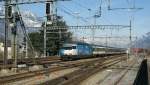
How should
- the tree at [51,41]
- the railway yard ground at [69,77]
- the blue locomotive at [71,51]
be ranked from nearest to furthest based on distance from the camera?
the railway yard ground at [69,77] → the blue locomotive at [71,51] → the tree at [51,41]

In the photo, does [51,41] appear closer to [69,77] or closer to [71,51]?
[71,51]

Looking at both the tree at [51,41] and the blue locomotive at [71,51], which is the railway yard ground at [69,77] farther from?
the tree at [51,41]

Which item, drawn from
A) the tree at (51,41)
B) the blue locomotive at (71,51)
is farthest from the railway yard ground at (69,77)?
the tree at (51,41)

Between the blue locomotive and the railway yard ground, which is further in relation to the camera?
the blue locomotive

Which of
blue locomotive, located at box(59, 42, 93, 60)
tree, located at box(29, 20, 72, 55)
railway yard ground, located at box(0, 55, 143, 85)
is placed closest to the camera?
railway yard ground, located at box(0, 55, 143, 85)

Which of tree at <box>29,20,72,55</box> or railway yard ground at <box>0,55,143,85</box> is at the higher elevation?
tree at <box>29,20,72,55</box>

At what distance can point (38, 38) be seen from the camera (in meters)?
99.1

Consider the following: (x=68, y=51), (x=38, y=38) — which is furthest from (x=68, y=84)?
(x=38, y=38)

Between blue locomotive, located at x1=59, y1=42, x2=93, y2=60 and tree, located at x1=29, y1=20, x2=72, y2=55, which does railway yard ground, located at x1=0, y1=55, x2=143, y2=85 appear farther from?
tree, located at x1=29, y1=20, x2=72, y2=55

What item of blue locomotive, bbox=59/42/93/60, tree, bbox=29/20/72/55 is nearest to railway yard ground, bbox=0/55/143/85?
blue locomotive, bbox=59/42/93/60

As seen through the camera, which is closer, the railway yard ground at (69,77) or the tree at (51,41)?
the railway yard ground at (69,77)

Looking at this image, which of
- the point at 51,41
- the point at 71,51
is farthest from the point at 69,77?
the point at 51,41

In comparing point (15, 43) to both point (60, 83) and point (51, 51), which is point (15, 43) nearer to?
point (60, 83)

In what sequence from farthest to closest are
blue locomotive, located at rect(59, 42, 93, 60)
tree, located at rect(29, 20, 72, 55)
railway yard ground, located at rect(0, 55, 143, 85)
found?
tree, located at rect(29, 20, 72, 55), blue locomotive, located at rect(59, 42, 93, 60), railway yard ground, located at rect(0, 55, 143, 85)
